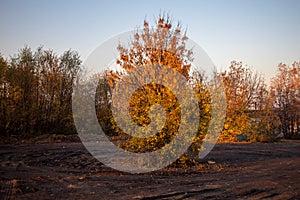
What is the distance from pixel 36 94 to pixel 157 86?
20632 mm

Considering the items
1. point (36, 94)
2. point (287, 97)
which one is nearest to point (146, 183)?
point (36, 94)

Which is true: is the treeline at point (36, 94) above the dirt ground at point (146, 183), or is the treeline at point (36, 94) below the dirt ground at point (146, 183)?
above

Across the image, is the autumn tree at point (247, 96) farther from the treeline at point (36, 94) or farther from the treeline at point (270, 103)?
the treeline at point (36, 94)

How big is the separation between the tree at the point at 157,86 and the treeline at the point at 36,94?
15.9m

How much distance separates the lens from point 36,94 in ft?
91.1

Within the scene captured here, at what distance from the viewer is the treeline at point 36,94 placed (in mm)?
24234

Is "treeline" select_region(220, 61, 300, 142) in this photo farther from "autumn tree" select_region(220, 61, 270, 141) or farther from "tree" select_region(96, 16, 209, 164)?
"tree" select_region(96, 16, 209, 164)

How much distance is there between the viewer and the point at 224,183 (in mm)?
8266

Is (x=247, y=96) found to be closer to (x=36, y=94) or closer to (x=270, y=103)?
(x=270, y=103)

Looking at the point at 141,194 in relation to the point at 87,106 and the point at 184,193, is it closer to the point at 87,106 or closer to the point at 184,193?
the point at 184,193

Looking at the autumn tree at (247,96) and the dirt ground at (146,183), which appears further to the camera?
the autumn tree at (247,96)

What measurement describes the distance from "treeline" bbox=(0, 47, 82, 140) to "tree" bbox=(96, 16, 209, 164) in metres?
15.9

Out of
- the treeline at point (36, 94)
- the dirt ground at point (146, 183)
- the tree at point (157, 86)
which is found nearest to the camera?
the dirt ground at point (146, 183)

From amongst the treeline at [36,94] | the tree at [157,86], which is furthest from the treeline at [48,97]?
the tree at [157,86]
